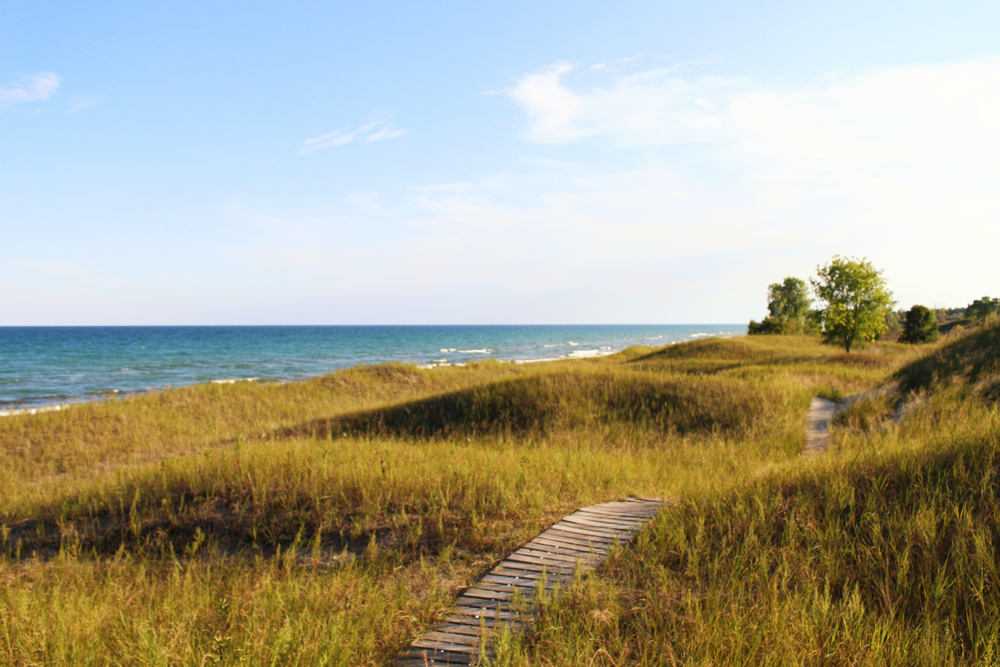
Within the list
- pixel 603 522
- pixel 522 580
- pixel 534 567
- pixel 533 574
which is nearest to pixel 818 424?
pixel 603 522

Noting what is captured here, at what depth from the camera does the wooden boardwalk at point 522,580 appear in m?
3.94

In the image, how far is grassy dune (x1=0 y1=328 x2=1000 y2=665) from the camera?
12.1ft

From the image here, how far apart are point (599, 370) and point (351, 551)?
573 inches

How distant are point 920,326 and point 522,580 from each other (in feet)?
204

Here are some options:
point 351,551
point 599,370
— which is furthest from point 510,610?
point 599,370

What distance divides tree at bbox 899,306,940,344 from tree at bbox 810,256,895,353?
1950cm

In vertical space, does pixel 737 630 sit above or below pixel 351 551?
above

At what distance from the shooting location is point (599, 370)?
773 inches

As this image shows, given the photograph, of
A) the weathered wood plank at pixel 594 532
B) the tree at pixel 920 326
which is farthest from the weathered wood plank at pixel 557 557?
the tree at pixel 920 326

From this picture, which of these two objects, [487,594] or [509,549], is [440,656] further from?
[509,549]

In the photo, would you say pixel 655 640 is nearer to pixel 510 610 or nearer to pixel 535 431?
pixel 510 610

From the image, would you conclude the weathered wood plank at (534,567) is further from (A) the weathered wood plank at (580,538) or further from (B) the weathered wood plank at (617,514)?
(B) the weathered wood plank at (617,514)

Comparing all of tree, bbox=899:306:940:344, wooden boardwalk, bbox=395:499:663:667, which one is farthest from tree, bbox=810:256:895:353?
wooden boardwalk, bbox=395:499:663:667

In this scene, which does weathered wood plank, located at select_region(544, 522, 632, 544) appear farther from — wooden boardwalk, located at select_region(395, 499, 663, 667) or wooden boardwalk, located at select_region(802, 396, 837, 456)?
wooden boardwalk, located at select_region(802, 396, 837, 456)
